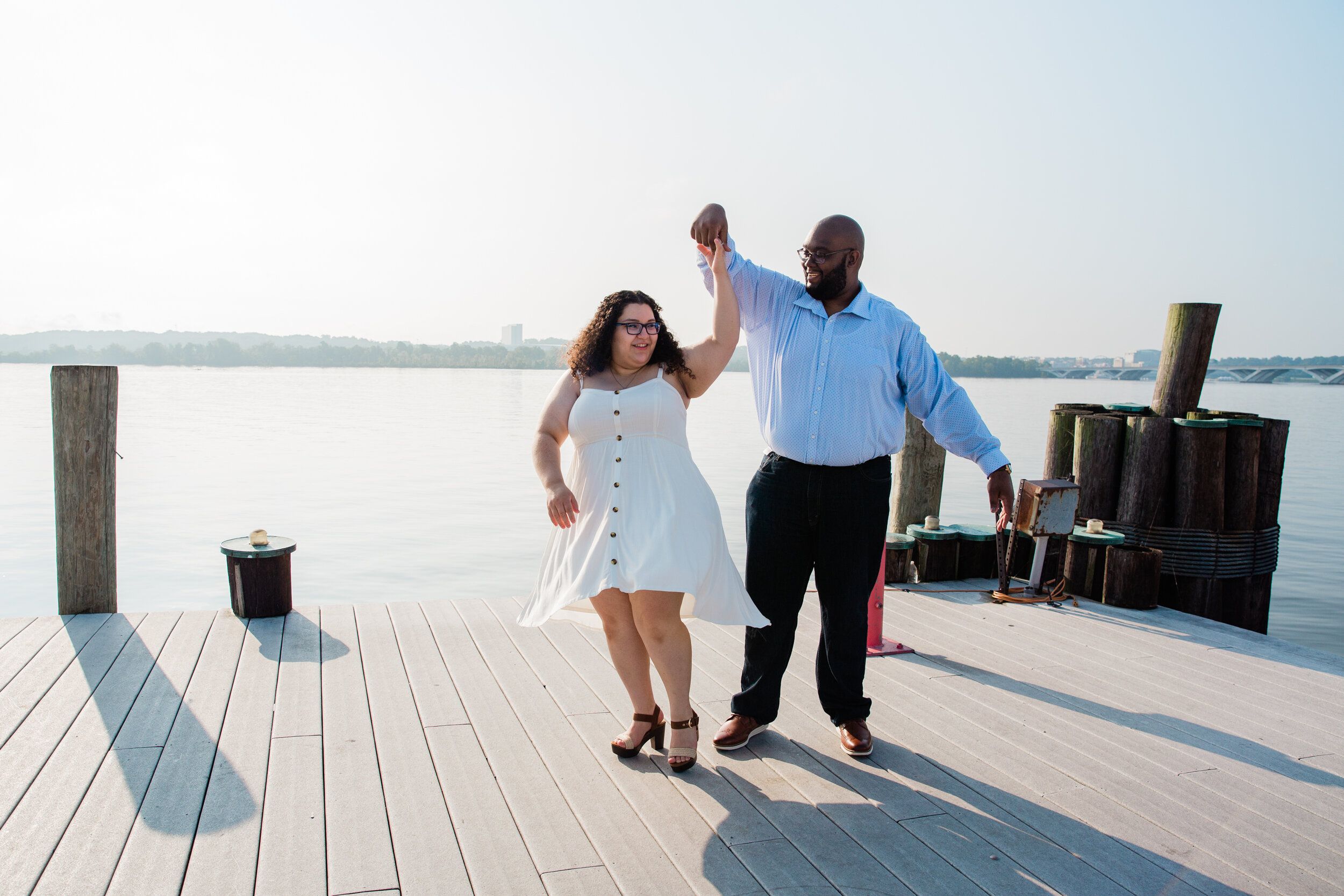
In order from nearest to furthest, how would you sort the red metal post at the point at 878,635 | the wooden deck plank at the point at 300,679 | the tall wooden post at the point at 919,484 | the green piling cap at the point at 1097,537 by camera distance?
the wooden deck plank at the point at 300,679 < the red metal post at the point at 878,635 < the green piling cap at the point at 1097,537 < the tall wooden post at the point at 919,484

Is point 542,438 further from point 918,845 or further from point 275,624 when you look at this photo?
point 275,624

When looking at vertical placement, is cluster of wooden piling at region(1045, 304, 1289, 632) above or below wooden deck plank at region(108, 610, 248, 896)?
above

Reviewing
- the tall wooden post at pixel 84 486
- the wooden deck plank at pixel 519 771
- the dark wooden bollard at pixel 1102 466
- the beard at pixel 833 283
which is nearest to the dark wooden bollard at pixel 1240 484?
the dark wooden bollard at pixel 1102 466

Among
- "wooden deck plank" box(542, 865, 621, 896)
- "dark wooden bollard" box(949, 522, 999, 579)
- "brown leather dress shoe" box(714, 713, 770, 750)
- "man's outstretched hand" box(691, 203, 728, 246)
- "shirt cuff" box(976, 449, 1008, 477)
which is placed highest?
"man's outstretched hand" box(691, 203, 728, 246)

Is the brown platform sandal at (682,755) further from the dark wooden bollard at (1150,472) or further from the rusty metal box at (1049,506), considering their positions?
the dark wooden bollard at (1150,472)

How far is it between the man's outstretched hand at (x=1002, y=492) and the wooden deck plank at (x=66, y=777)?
272cm

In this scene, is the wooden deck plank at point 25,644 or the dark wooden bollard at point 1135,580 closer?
the wooden deck plank at point 25,644

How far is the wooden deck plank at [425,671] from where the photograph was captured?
10.4ft

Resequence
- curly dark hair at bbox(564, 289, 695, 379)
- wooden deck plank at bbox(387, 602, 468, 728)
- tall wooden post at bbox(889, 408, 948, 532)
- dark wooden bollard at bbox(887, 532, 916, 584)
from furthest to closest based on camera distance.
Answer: tall wooden post at bbox(889, 408, 948, 532) → dark wooden bollard at bbox(887, 532, 916, 584) → wooden deck plank at bbox(387, 602, 468, 728) → curly dark hair at bbox(564, 289, 695, 379)

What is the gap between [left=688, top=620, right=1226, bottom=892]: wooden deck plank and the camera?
87.7 inches

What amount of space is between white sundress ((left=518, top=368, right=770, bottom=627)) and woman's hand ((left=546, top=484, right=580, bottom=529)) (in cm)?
12

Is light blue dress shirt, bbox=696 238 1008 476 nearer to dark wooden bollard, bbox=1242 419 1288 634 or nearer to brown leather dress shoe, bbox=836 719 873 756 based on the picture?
brown leather dress shoe, bbox=836 719 873 756

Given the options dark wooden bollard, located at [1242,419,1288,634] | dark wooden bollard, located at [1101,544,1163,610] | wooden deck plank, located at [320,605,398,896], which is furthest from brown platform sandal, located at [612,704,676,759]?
dark wooden bollard, located at [1242,419,1288,634]

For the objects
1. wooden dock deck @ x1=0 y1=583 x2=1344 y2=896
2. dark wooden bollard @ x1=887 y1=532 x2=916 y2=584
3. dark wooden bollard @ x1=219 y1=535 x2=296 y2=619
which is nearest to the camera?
wooden dock deck @ x1=0 y1=583 x2=1344 y2=896
